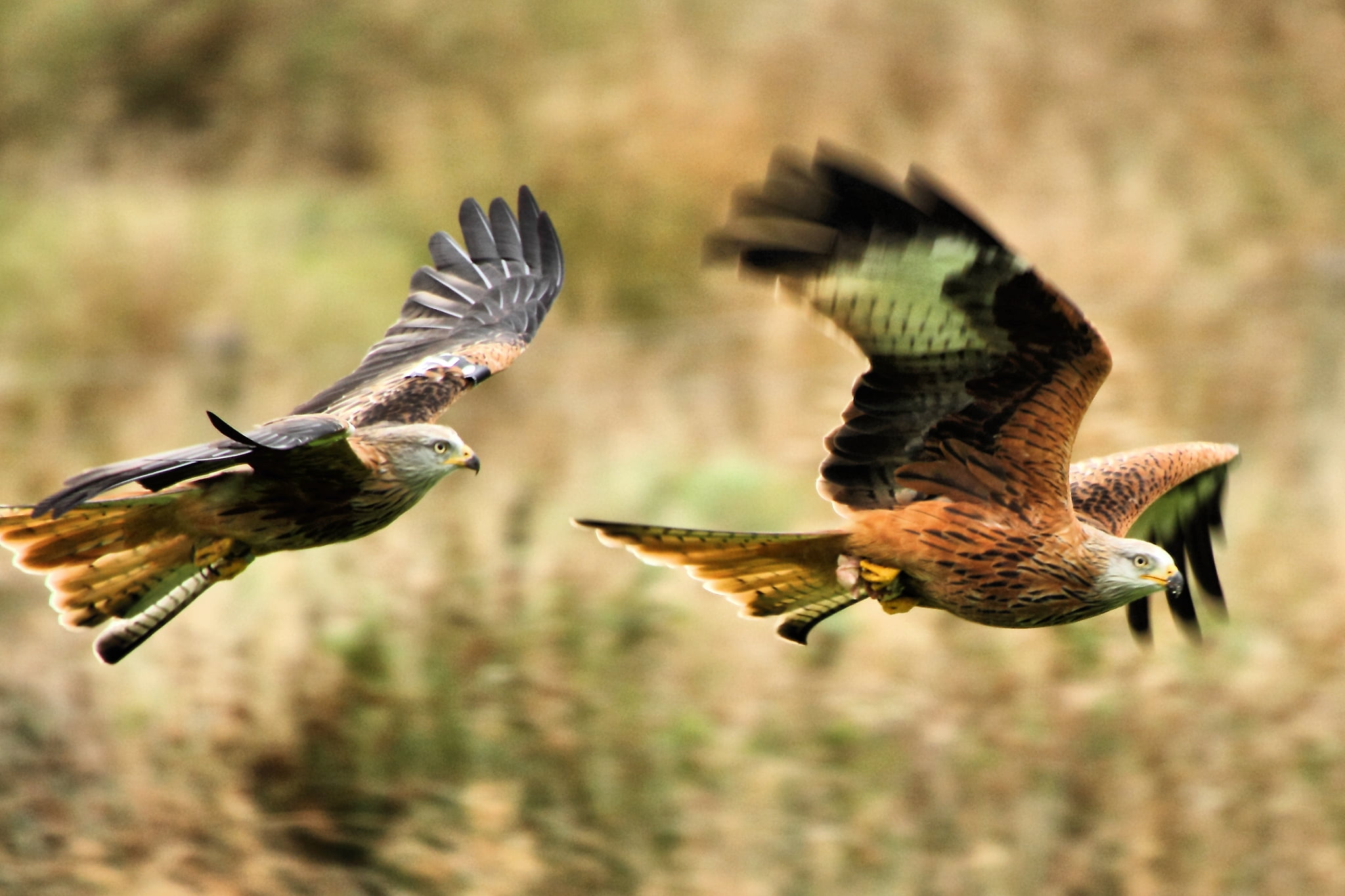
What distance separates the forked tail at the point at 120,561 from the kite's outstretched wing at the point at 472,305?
35.0 inches

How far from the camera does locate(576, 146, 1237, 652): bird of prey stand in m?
4.20

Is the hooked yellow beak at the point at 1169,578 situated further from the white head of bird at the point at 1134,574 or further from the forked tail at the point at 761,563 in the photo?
the forked tail at the point at 761,563

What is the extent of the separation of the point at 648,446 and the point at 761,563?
13.5ft

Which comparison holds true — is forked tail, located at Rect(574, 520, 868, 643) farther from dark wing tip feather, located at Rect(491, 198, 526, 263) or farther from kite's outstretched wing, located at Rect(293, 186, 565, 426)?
dark wing tip feather, located at Rect(491, 198, 526, 263)

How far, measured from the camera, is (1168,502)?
582cm

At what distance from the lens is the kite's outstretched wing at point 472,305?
5840 millimetres

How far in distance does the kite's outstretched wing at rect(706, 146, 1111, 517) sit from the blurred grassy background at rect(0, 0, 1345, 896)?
7.99ft

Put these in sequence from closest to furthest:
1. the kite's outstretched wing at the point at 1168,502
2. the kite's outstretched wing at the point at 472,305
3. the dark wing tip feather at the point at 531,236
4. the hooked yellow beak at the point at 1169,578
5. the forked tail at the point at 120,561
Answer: the hooked yellow beak at the point at 1169,578 < the forked tail at the point at 120,561 < the kite's outstretched wing at the point at 1168,502 < the kite's outstretched wing at the point at 472,305 < the dark wing tip feather at the point at 531,236

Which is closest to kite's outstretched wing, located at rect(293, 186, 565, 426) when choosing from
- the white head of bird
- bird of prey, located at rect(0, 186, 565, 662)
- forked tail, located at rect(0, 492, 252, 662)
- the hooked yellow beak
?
bird of prey, located at rect(0, 186, 565, 662)

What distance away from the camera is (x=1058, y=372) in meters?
4.46

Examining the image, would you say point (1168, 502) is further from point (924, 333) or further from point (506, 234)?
point (506, 234)

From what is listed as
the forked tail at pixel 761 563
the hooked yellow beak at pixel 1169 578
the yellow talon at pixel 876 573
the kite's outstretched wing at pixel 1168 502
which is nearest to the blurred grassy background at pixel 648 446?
the kite's outstretched wing at pixel 1168 502

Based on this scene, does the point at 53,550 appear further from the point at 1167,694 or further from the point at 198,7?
the point at 198,7

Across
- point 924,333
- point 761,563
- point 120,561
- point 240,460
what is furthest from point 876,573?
point 120,561
